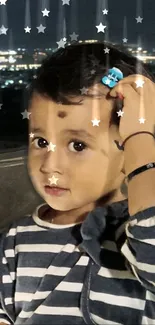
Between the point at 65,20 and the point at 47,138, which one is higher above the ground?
the point at 65,20

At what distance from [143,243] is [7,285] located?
0.27 m

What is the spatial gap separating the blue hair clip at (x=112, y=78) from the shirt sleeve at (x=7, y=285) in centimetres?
28

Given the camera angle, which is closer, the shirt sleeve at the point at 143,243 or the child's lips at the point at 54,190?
the shirt sleeve at the point at 143,243

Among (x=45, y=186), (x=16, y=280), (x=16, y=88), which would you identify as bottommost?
(x=16, y=280)

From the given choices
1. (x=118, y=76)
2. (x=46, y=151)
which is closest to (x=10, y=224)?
(x=46, y=151)

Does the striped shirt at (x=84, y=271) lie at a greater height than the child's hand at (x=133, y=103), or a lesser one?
lesser

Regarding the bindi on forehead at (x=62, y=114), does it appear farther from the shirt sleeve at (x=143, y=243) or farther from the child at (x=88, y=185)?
the shirt sleeve at (x=143, y=243)

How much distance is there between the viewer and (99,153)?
0.80 meters

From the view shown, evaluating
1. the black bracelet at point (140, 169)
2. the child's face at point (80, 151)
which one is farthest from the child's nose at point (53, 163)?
the black bracelet at point (140, 169)

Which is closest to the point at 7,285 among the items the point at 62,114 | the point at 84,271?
the point at 84,271

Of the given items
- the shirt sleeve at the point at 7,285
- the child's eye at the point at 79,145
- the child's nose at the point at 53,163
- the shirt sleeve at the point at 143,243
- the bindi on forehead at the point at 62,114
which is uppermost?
the bindi on forehead at the point at 62,114

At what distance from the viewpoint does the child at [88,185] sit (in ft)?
2.54

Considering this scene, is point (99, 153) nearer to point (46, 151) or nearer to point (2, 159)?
point (46, 151)

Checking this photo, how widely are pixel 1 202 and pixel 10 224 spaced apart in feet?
0.15
